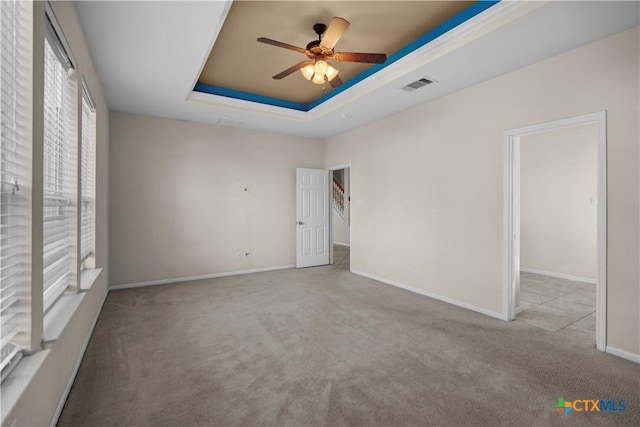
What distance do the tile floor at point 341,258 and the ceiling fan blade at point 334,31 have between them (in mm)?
4498

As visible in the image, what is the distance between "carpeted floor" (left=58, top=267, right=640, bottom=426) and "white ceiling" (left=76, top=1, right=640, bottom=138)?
282 cm

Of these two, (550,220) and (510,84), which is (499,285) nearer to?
(510,84)

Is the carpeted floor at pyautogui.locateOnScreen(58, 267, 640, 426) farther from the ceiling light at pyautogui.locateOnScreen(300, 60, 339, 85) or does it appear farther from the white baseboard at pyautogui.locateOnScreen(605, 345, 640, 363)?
the ceiling light at pyautogui.locateOnScreen(300, 60, 339, 85)

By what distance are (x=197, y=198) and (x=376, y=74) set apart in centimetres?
371

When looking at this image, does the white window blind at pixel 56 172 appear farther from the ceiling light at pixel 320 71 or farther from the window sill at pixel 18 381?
the ceiling light at pixel 320 71

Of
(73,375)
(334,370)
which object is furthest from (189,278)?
(334,370)

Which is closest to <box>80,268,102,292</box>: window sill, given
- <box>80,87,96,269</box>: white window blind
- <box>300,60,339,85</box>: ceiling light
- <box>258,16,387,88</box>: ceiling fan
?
<box>80,87,96,269</box>: white window blind

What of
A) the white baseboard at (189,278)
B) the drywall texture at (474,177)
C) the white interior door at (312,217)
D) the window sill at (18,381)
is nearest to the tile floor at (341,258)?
the white interior door at (312,217)

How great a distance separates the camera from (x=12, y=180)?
142 cm

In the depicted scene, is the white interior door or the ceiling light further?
the white interior door

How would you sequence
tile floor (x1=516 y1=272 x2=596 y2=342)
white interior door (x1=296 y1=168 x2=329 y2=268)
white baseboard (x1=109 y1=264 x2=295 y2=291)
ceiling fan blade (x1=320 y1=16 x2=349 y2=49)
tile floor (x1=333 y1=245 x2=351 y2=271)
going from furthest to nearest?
1. tile floor (x1=333 y1=245 x2=351 y2=271)
2. white interior door (x1=296 y1=168 x2=329 y2=268)
3. white baseboard (x1=109 y1=264 x2=295 y2=291)
4. tile floor (x1=516 y1=272 x2=596 y2=342)
5. ceiling fan blade (x1=320 y1=16 x2=349 y2=49)

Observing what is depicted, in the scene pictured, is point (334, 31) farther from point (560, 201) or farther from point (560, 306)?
point (560, 201)

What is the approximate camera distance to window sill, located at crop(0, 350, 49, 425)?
1.16 meters

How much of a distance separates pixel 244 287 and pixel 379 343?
8.97ft
